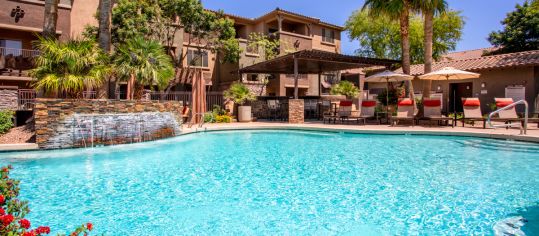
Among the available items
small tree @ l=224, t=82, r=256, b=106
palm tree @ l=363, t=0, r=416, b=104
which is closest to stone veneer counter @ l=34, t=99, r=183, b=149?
small tree @ l=224, t=82, r=256, b=106

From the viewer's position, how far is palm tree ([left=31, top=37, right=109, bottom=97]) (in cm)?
1002

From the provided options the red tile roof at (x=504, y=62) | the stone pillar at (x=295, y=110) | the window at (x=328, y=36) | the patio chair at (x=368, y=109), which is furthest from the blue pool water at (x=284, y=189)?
the window at (x=328, y=36)

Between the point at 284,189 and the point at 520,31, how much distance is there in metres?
30.7

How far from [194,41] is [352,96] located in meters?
12.6

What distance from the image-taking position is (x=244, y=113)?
18.3 m

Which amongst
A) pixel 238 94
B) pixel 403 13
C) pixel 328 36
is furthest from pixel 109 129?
pixel 328 36

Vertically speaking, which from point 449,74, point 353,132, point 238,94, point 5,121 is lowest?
point 353,132

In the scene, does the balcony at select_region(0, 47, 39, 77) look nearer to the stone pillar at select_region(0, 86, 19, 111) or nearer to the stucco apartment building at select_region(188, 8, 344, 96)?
the stone pillar at select_region(0, 86, 19, 111)

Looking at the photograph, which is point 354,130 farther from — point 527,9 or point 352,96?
point 527,9

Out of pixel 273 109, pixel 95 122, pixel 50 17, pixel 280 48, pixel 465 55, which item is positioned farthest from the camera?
pixel 465 55

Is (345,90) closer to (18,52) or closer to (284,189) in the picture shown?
(284,189)

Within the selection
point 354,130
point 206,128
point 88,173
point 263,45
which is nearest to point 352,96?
point 263,45

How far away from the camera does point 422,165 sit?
7.45 m

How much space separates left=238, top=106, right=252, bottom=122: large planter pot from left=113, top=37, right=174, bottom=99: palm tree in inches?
218
